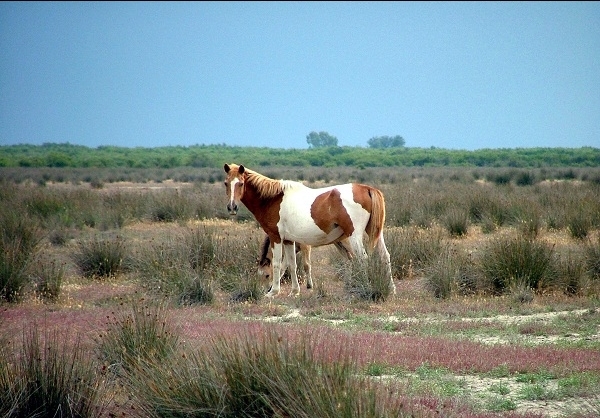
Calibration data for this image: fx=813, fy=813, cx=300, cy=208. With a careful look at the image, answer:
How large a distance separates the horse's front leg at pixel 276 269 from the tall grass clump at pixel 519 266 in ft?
11.4

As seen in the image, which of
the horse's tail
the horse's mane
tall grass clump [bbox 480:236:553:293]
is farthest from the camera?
the horse's mane

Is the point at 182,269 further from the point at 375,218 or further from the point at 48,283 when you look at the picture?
the point at 375,218

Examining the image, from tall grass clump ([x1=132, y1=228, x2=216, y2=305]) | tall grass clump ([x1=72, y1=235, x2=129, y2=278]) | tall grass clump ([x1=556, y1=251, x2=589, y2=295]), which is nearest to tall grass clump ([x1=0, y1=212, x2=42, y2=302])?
tall grass clump ([x1=72, y1=235, x2=129, y2=278])

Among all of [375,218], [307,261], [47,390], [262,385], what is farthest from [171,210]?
[262,385]

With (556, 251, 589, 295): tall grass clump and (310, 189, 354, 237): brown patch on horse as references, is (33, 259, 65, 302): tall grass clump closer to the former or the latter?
(310, 189, 354, 237): brown patch on horse

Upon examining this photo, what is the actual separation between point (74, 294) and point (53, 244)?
24.4 feet

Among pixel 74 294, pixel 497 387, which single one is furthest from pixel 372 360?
pixel 74 294

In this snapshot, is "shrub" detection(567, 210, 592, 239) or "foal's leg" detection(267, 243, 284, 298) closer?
"foal's leg" detection(267, 243, 284, 298)

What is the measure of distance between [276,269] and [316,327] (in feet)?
11.4

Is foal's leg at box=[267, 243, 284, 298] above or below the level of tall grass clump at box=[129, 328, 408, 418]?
below

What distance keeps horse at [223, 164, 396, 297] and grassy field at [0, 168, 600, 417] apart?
548 mm

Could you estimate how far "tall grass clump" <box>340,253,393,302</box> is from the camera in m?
13.0

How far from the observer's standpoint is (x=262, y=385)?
19.7ft

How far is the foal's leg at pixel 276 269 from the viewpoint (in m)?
13.9
